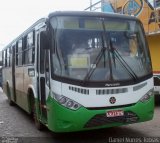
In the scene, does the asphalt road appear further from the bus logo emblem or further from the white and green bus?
the bus logo emblem

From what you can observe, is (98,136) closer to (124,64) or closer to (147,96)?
(147,96)

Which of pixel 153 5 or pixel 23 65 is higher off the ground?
pixel 153 5

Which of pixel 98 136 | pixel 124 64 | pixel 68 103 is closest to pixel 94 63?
pixel 124 64

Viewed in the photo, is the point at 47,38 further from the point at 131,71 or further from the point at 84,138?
the point at 84,138

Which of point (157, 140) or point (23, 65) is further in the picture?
point (23, 65)

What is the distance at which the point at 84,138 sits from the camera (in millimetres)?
8305

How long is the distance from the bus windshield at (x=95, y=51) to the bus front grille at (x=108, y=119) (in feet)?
2.40

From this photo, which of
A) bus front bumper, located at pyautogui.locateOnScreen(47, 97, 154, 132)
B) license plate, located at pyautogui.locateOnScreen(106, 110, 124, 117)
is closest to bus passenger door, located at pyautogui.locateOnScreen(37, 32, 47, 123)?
bus front bumper, located at pyautogui.locateOnScreen(47, 97, 154, 132)

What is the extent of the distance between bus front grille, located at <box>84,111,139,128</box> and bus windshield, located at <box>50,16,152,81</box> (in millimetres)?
730

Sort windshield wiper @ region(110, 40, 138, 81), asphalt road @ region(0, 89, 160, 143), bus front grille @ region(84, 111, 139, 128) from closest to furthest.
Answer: bus front grille @ region(84, 111, 139, 128) → windshield wiper @ region(110, 40, 138, 81) → asphalt road @ region(0, 89, 160, 143)

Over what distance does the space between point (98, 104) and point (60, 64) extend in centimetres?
108

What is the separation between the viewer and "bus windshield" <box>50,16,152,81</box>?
7.38 m

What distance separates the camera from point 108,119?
736cm

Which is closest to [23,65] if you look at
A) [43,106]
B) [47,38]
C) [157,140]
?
[43,106]
